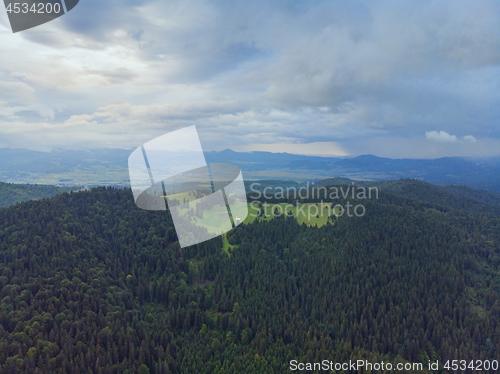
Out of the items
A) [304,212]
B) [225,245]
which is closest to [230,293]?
[225,245]

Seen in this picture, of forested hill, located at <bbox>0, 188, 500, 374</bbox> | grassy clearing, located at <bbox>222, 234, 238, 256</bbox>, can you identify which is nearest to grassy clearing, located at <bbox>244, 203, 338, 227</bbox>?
forested hill, located at <bbox>0, 188, 500, 374</bbox>

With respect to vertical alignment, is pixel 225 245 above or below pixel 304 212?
below

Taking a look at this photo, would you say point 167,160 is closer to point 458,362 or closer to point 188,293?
point 188,293

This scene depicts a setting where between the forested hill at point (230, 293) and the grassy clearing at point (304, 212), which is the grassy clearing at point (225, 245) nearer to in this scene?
the forested hill at point (230, 293)

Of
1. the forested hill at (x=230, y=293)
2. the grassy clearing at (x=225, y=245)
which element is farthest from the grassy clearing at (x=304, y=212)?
the grassy clearing at (x=225, y=245)

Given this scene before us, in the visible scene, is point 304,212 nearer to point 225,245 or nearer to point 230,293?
point 225,245

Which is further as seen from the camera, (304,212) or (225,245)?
(304,212)

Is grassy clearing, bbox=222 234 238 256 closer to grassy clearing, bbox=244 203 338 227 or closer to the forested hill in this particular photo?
the forested hill

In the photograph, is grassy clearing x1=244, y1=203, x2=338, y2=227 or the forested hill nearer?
the forested hill

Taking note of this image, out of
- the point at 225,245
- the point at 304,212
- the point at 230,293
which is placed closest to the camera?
the point at 230,293
